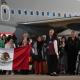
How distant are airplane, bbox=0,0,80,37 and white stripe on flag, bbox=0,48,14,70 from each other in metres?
12.3

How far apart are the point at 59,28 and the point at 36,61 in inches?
692

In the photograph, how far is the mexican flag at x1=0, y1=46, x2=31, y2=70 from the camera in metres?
18.2

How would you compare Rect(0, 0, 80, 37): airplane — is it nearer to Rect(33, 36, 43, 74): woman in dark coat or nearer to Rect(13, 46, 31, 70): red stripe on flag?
Rect(33, 36, 43, 74): woman in dark coat

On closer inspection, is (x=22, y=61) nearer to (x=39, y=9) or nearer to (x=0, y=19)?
(x=0, y=19)

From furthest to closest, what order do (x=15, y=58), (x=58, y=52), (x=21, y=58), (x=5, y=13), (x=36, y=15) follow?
1. (x=36, y=15)
2. (x=5, y=13)
3. (x=21, y=58)
4. (x=15, y=58)
5. (x=58, y=52)

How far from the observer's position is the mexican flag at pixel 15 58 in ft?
59.7

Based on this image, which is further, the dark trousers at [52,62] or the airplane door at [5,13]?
the airplane door at [5,13]

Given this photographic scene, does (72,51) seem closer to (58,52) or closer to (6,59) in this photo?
(58,52)

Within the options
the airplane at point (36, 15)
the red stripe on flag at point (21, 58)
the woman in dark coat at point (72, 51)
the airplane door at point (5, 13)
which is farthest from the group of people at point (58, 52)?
the airplane door at point (5, 13)

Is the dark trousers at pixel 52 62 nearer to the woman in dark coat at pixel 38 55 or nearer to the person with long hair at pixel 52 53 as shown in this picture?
the person with long hair at pixel 52 53

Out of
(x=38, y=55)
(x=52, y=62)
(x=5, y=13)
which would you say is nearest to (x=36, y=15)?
(x=5, y=13)

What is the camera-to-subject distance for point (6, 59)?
18.2 meters

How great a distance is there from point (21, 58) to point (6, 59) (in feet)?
2.12

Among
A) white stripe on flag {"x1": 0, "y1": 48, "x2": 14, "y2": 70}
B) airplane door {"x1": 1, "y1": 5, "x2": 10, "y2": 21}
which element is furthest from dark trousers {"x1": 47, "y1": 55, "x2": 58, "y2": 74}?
airplane door {"x1": 1, "y1": 5, "x2": 10, "y2": 21}
